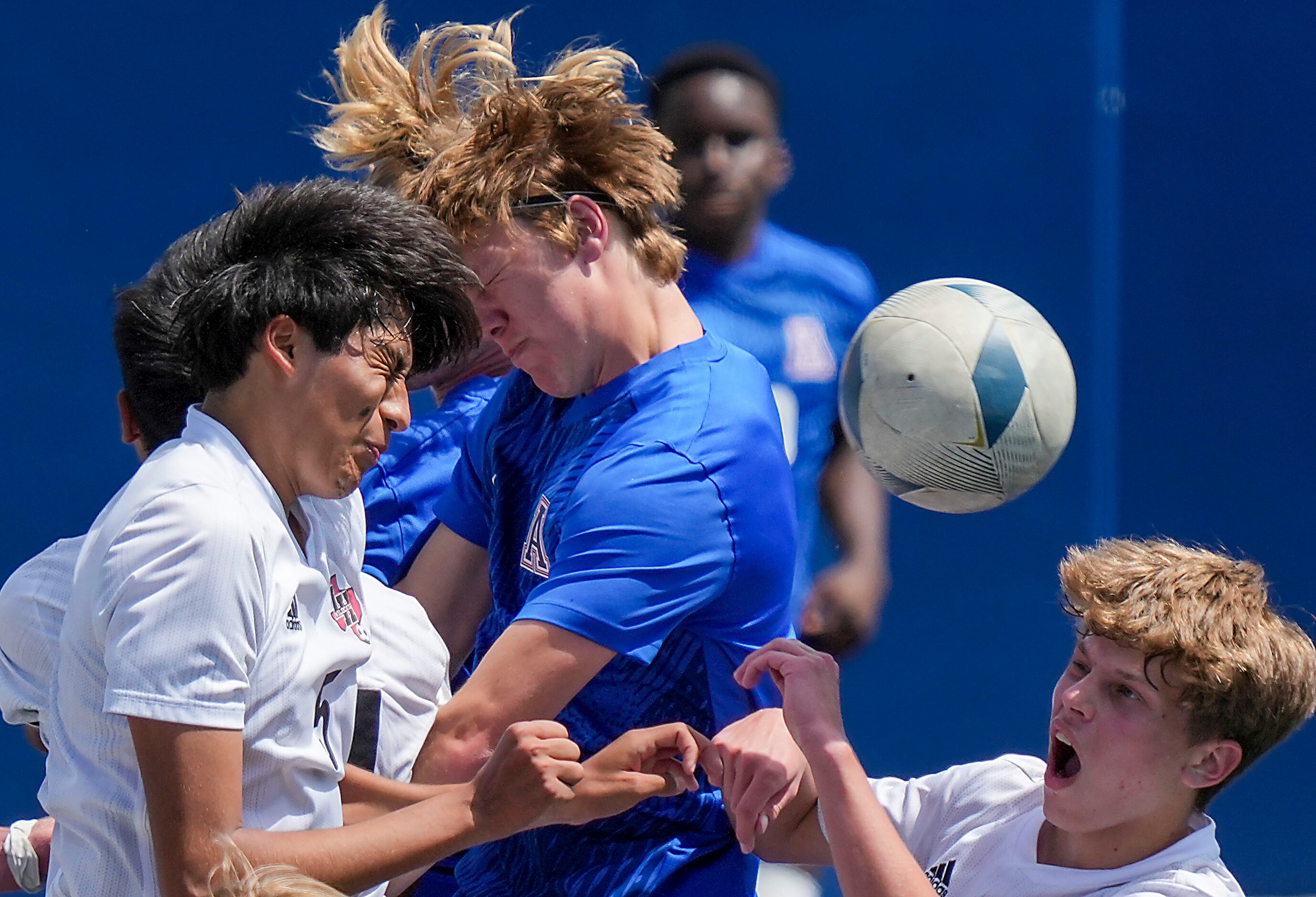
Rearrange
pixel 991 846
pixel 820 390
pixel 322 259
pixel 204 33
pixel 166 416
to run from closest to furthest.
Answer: pixel 322 259, pixel 166 416, pixel 991 846, pixel 820 390, pixel 204 33

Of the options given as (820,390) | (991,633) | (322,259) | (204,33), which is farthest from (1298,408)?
(322,259)

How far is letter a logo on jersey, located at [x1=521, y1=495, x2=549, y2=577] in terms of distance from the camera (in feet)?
6.37

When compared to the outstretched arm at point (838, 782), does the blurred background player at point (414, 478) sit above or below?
above

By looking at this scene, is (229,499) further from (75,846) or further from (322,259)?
(75,846)

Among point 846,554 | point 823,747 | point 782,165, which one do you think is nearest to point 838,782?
point 823,747

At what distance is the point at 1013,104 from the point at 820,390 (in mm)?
1313

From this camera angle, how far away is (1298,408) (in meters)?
4.34

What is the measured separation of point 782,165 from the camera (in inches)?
156

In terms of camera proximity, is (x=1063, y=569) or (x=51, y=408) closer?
(x=1063, y=569)

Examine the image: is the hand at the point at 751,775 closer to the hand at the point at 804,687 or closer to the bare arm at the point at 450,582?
the hand at the point at 804,687

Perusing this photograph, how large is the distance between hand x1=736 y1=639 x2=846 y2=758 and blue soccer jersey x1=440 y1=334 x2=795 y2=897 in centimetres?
10

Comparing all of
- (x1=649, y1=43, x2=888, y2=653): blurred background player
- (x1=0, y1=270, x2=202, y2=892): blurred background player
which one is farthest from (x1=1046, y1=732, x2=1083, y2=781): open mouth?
(x1=649, y1=43, x2=888, y2=653): blurred background player

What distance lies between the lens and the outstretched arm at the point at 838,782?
174 cm

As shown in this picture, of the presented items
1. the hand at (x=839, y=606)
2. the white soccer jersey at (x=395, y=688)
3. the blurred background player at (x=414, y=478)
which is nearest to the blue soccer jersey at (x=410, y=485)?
the blurred background player at (x=414, y=478)
